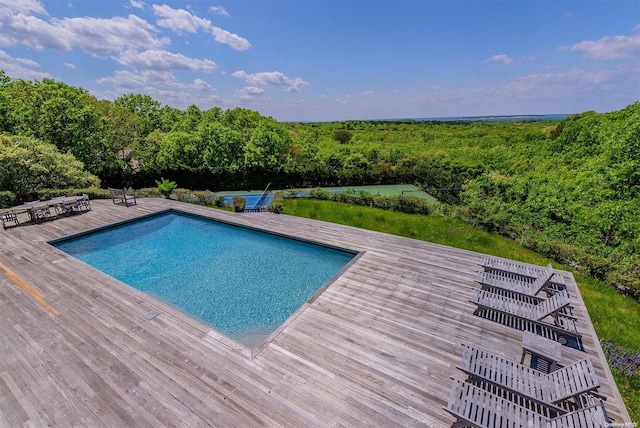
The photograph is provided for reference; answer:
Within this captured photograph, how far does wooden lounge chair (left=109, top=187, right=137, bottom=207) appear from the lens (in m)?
12.4

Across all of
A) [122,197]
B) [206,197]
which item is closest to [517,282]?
[206,197]

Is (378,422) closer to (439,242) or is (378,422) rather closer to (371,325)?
(371,325)

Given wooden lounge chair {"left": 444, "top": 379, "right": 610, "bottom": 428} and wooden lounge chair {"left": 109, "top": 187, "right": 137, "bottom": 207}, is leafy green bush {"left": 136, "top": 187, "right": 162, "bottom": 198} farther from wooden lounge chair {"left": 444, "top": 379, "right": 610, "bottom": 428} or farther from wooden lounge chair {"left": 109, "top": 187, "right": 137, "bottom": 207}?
wooden lounge chair {"left": 444, "top": 379, "right": 610, "bottom": 428}

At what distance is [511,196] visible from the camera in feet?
46.6

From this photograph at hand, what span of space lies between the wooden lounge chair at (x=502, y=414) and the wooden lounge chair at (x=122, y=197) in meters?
14.2

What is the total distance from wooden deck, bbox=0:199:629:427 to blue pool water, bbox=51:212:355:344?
96cm

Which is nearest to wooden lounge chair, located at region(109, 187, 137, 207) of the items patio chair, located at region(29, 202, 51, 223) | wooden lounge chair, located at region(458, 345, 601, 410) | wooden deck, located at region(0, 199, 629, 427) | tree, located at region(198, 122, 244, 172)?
patio chair, located at region(29, 202, 51, 223)

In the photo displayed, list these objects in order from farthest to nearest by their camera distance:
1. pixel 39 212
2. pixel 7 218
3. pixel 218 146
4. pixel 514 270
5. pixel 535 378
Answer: pixel 218 146
pixel 39 212
pixel 7 218
pixel 514 270
pixel 535 378

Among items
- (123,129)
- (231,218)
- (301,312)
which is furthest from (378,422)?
(123,129)

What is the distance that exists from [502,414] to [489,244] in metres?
7.24

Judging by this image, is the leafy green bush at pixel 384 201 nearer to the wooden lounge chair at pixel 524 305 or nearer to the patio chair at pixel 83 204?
the wooden lounge chair at pixel 524 305

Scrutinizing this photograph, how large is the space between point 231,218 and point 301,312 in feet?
22.3

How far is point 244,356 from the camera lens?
4207mm

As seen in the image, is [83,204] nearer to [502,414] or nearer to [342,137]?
[502,414]
